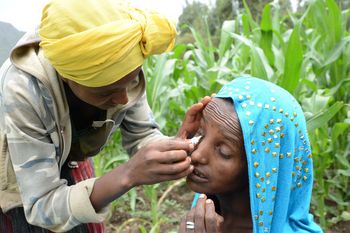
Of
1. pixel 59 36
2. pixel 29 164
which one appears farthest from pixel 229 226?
pixel 59 36

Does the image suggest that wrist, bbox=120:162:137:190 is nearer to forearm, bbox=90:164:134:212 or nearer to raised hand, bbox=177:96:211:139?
forearm, bbox=90:164:134:212

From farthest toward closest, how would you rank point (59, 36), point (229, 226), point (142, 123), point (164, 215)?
point (164, 215)
point (142, 123)
point (229, 226)
point (59, 36)

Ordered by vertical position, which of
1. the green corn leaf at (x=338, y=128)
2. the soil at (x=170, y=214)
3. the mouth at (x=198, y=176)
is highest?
the mouth at (x=198, y=176)

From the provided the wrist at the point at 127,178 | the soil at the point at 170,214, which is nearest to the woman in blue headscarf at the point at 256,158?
the wrist at the point at 127,178

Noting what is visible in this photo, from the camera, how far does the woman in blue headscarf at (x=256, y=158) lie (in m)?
1.13

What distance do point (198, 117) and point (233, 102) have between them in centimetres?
15

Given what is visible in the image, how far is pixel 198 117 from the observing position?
130cm

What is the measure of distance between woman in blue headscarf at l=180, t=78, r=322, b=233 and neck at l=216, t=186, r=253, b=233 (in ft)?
0.31

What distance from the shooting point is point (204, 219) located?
1.12 metres

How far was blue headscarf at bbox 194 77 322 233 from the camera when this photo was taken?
113 centimetres

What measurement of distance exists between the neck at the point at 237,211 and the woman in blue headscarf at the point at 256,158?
0.09 m

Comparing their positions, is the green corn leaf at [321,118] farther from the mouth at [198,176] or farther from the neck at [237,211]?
the mouth at [198,176]

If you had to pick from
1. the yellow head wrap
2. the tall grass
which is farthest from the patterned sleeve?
the tall grass

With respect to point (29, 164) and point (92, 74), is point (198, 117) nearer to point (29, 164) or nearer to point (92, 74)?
point (92, 74)
